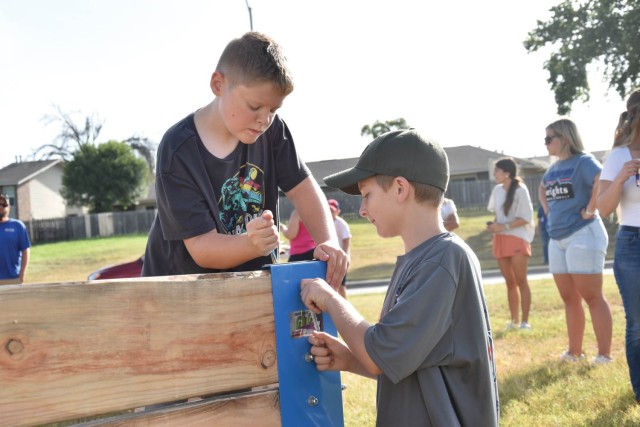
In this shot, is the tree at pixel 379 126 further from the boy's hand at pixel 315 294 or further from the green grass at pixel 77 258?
the boy's hand at pixel 315 294

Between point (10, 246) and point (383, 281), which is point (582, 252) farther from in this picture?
point (383, 281)

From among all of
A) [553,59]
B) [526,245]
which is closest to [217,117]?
[526,245]

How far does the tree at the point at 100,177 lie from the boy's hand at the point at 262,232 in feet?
190

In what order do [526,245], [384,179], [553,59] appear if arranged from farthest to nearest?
[553,59] → [526,245] → [384,179]

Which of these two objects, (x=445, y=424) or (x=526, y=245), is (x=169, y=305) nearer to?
(x=445, y=424)

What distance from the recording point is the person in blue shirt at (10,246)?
9.05 meters

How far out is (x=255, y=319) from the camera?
1.93 meters

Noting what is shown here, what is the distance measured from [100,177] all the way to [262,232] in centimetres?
5811

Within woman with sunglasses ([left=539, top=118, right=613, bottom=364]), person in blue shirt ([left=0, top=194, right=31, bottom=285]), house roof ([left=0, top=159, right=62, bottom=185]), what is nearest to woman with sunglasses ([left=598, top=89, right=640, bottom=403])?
woman with sunglasses ([left=539, top=118, right=613, bottom=364])

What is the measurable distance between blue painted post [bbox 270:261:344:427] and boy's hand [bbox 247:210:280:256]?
122mm

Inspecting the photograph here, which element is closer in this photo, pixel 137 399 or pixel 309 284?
pixel 137 399

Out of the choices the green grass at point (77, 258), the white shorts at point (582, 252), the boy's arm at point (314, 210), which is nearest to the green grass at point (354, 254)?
the green grass at point (77, 258)

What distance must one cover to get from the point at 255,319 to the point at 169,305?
29 centimetres

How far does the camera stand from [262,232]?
6.81 feet
